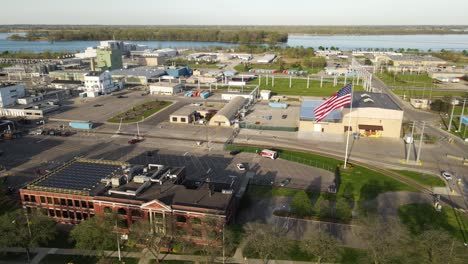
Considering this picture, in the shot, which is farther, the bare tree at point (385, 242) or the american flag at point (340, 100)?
the american flag at point (340, 100)

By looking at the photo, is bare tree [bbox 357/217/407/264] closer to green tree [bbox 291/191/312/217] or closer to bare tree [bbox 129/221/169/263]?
green tree [bbox 291/191/312/217]

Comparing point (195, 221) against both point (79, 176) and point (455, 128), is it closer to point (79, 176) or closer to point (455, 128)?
point (79, 176)

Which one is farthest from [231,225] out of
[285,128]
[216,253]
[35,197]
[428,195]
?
[285,128]

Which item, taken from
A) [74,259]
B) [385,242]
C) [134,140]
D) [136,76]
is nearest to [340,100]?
[385,242]

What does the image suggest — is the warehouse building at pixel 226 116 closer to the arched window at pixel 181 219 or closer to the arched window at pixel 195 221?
the arched window at pixel 181 219

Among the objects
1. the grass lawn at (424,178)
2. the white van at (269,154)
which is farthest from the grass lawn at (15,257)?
the grass lawn at (424,178)

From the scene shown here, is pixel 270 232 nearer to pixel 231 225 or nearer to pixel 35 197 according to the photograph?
pixel 231 225

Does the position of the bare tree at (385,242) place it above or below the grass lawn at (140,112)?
above
